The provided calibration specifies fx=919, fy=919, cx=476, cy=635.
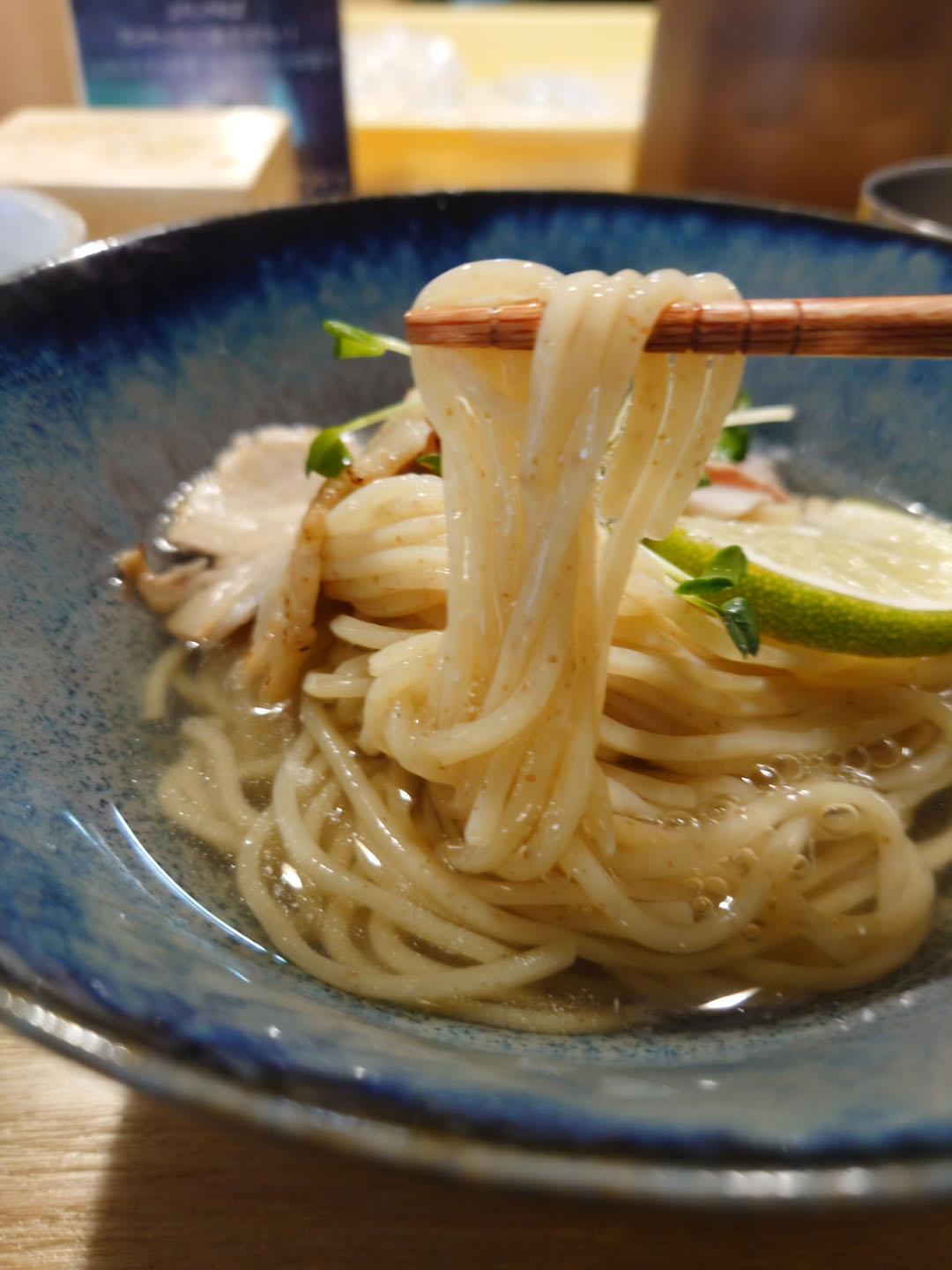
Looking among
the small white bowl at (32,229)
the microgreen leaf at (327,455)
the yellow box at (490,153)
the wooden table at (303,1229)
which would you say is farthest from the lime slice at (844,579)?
the yellow box at (490,153)

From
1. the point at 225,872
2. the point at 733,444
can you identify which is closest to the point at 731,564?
the point at 733,444

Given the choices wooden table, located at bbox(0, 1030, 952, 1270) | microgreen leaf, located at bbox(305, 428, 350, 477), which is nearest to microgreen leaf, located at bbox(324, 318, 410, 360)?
microgreen leaf, located at bbox(305, 428, 350, 477)

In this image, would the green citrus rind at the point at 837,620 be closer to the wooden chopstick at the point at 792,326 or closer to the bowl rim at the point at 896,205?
the wooden chopstick at the point at 792,326

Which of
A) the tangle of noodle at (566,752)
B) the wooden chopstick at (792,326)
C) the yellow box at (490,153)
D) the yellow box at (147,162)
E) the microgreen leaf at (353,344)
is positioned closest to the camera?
the wooden chopstick at (792,326)

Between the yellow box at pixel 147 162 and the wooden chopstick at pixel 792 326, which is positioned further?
the yellow box at pixel 147 162

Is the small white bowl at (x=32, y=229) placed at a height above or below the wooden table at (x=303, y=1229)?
above

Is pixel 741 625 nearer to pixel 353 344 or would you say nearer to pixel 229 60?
pixel 353 344

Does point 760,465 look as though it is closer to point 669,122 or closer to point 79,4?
point 669,122
